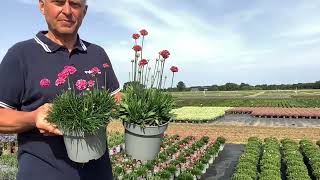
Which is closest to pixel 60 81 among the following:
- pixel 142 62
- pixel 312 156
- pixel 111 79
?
pixel 111 79

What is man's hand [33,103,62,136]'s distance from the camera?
2.37 meters

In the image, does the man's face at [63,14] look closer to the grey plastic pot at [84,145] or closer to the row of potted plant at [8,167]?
the grey plastic pot at [84,145]

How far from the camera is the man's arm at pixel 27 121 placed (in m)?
2.38

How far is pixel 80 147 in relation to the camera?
2508mm

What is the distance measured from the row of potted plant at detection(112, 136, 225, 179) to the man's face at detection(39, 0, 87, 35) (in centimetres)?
645

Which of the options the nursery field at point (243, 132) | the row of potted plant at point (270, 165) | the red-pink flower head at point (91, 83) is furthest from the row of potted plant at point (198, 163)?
the red-pink flower head at point (91, 83)

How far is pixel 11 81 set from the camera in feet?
8.17

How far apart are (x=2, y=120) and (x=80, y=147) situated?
1.51 feet

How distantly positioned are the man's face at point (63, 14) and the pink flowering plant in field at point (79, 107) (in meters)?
0.27

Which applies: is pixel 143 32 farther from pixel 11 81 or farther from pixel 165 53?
pixel 11 81

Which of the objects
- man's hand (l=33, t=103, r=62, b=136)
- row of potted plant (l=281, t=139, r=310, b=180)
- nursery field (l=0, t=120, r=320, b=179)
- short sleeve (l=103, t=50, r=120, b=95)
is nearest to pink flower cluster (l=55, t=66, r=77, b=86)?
man's hand (l=33, t=103, r=62, b=136)

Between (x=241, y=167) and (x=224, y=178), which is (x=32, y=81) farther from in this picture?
(x=224, y=178)

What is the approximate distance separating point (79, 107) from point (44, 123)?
235mm

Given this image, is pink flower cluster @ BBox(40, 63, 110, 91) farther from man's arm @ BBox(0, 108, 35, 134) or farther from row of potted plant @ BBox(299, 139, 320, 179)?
row of potted plant @ BBox(299, 139, 320, 179)
